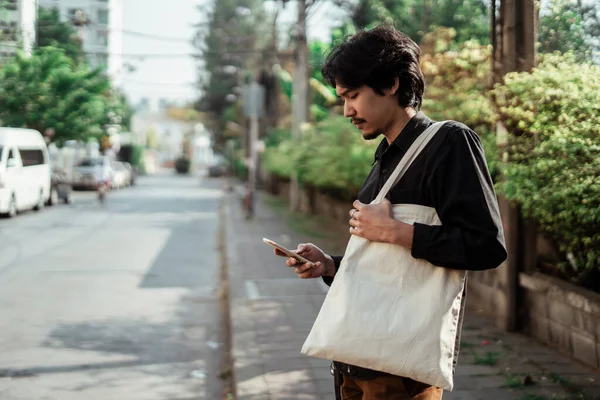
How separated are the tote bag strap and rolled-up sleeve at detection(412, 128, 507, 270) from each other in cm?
8

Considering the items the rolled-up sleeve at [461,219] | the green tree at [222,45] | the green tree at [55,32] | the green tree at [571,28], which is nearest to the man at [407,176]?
the rolled-up sleeve at [461,219]

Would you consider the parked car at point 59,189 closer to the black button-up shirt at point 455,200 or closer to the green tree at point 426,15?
the green tree at point 426,15

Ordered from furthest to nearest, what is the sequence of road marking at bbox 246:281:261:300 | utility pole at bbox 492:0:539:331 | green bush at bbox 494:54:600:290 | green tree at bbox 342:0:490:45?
green tree at bbox 342:0:490:45 → road marking at bbox 246:281:261:300 → utility pole at bbox 492:0:539:331 → green bush at bbox 494:54:600:290

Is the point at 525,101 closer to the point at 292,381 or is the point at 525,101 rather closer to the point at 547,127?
the point at 547,127

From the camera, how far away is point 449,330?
6.63 ft

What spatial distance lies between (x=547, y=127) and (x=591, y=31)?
1.09 meters

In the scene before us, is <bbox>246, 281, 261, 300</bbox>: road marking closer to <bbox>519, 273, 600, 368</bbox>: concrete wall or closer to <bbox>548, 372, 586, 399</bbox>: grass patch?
<bbox>519, 273, 600, 368</bbox>: concrete wall

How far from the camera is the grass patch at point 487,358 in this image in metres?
5.59

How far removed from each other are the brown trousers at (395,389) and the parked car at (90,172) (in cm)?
3620

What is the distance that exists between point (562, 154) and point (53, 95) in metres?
24.6

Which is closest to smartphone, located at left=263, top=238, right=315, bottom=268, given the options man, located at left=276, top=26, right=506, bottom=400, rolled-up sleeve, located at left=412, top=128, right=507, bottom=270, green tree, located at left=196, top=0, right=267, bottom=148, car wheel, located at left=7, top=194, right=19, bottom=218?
man, located at left=276, top=26, right=506, bottom=400

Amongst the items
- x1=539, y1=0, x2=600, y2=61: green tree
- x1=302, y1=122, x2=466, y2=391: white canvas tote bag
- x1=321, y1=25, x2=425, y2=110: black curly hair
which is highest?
x1=539, y1=0, x2=600, y2=61: green tree

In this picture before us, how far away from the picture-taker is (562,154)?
208 inches

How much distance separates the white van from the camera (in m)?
20.0
